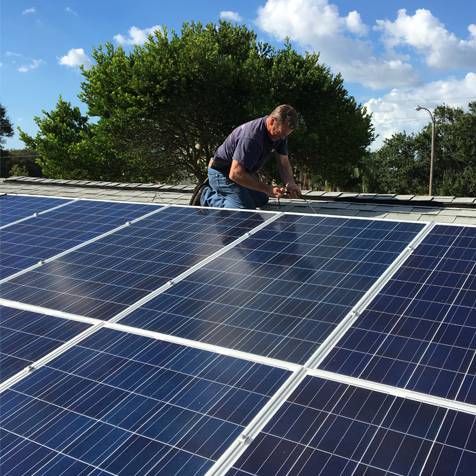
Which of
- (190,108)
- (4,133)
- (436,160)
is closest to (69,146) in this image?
(190,108)

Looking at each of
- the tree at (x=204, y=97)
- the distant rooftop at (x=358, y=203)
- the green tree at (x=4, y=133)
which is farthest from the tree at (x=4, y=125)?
the distant rooftop at (x=358, y=203)

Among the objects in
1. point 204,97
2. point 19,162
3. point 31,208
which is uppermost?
point 204,97

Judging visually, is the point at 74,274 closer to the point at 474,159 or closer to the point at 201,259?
the point at 201,259

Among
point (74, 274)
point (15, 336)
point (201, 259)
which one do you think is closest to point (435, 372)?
point (201, 259)

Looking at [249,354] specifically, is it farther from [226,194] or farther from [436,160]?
[436,160]

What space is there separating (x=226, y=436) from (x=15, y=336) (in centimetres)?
263

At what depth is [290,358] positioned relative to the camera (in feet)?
13.1

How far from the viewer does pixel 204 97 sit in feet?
101

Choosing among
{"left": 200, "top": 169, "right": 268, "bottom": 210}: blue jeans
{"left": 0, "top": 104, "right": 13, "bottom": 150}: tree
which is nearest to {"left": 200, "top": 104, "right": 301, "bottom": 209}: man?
{"left": 200, "top": 169, "right": 268, "bottom": 210}: blue jeans

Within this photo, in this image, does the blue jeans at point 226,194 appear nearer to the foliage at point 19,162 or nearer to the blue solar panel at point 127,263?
the blue solar panel at point 127,263

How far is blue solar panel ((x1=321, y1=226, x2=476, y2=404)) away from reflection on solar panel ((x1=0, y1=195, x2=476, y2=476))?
0.02 m

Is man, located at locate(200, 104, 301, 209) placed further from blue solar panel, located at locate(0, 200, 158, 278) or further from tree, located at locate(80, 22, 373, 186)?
tree, located at locate(80, 22, 373, 186)

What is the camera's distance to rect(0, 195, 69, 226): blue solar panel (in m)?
9.30

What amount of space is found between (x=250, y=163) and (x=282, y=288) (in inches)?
132
